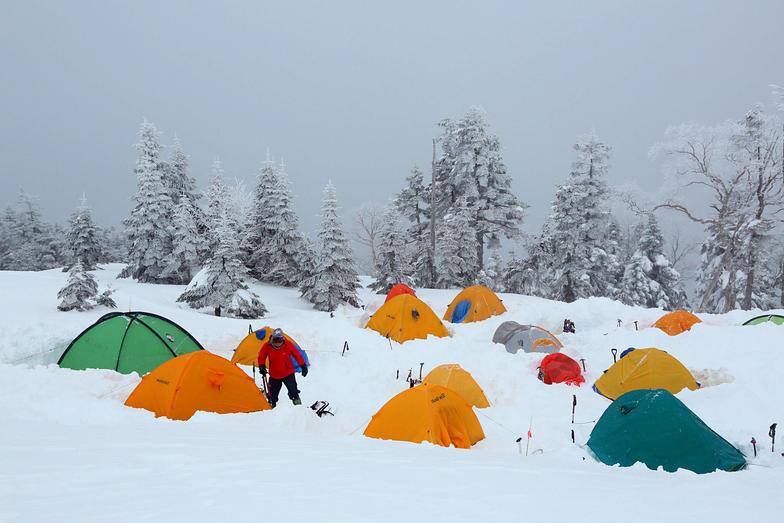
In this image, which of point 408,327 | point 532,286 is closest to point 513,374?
point 408,327

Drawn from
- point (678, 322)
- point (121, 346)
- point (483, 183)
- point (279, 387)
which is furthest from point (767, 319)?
point (121, 346)

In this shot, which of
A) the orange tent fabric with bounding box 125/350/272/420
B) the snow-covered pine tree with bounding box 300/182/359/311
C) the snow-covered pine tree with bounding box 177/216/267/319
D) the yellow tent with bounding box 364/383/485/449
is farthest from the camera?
the snow-covered pine tree with bounding box 300/182/359/311

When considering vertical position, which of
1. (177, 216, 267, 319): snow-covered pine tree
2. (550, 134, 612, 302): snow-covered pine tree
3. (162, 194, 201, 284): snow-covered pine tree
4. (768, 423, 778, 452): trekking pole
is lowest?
(768, 423, 778, 452): trekking pole

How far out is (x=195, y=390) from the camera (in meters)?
7.44

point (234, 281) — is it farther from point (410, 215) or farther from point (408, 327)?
point (410, 215)

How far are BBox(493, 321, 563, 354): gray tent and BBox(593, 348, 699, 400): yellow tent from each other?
293 cm

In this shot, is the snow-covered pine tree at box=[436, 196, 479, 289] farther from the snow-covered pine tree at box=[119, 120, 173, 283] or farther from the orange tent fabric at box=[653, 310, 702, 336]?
the snow-covered pine tree at box=[119, 120, 173, 283]

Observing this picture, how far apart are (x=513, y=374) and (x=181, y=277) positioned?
23.5 metres

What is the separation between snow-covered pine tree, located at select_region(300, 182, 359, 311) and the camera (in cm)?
2294

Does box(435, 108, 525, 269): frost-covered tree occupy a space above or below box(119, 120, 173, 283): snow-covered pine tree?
above

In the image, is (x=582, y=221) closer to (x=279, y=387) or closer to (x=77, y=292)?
(x=279, y=387)

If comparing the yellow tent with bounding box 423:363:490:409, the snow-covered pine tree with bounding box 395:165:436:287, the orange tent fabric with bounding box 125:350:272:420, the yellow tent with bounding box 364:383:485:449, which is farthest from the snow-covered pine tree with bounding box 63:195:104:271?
the yellow tent with bounding box 364:383:485:449

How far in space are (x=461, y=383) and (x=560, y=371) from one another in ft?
9.18

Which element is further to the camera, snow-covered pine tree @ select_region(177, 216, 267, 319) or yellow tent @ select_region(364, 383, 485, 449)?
snow-covered pine tree @ select_region(177, 216, 267, 319)
